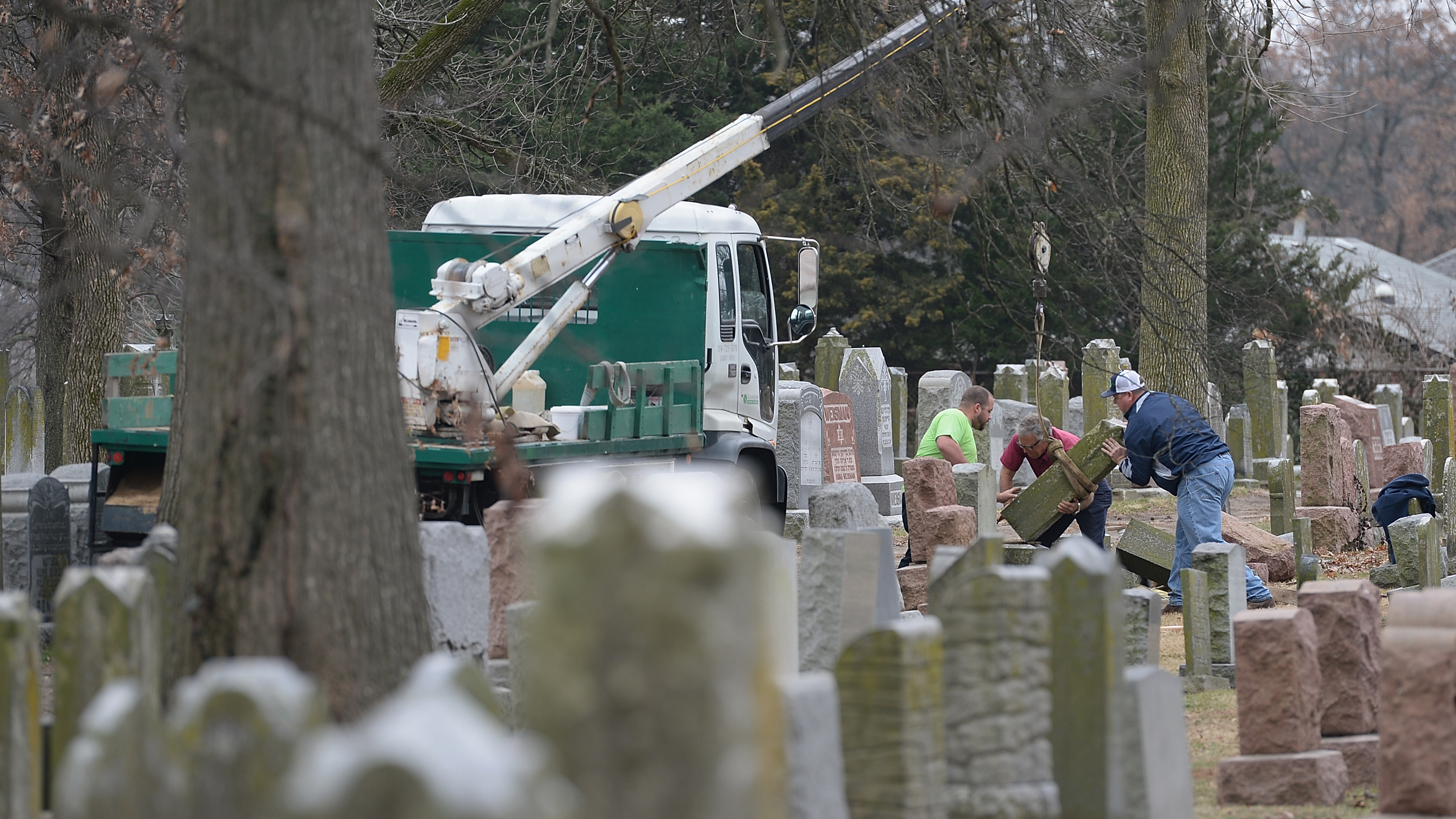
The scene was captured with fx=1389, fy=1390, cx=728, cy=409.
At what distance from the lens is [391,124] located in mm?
11109

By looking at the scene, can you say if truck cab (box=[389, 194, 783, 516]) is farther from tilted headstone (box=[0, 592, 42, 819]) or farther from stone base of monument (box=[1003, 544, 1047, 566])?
tilted headstone (box=[0, 592, 42, 819])

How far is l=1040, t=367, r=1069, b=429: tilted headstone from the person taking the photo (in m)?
20.5

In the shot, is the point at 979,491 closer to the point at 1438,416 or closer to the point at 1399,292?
the point at 1438,416

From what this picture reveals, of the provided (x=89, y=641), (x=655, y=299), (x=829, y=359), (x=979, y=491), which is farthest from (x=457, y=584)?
(x=829, y=359)

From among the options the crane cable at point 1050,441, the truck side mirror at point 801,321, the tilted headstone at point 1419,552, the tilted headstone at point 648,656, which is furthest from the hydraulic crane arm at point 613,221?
the tilted headstone at point 648,656

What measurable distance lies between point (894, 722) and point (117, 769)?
1.67 metres

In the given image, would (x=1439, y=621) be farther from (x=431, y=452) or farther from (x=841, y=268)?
(x=841, y=268)

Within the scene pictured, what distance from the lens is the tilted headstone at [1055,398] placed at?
20.5 metres

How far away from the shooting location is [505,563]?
19.2ft

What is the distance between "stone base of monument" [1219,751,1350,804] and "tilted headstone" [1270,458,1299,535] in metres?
7.93

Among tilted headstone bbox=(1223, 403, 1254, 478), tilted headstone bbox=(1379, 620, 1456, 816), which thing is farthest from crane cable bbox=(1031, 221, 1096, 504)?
tilted headstone bbox=(1223, 403, 1254, 478)

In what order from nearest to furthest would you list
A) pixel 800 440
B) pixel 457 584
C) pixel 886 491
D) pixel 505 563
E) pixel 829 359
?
pixel 457 584 → pixel 505 563 → pixel 800 440 → pixel 886 491 → pixel 829 359

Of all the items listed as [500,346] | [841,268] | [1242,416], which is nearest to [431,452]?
[500,346]

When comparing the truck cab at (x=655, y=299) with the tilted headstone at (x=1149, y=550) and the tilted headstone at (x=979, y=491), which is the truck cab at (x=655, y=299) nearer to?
the tilted headstone at (x=979, y=491)
